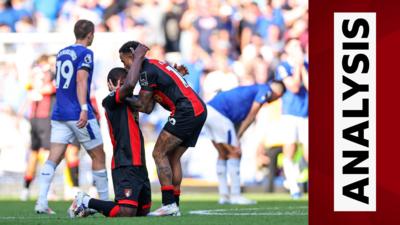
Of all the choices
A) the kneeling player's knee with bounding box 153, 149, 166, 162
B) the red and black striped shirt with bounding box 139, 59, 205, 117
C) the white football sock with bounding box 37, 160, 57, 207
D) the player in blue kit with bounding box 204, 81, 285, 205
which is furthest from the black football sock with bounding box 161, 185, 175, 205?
the player in blue kit with bounding box 204, 81, 285, 205

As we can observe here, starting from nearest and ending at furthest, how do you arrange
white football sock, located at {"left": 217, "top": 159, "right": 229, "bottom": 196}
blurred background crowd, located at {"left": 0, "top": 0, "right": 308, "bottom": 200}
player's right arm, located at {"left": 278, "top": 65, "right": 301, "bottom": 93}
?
white football sock, located at {"left": 217, "top": 159, "right": 229, "bottom": 196}
blurred background crowd, located at {"left": 0, "top": 0, "right": 308, "bottom": 200}
player's right arm, located at {"left": 278, "top": 65, "right": 301, "bottom": 93}

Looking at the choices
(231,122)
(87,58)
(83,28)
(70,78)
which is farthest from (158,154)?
(231,122)

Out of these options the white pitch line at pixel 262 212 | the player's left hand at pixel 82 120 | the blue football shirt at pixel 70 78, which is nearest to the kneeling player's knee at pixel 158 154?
the white pitch line at pixel 262 212

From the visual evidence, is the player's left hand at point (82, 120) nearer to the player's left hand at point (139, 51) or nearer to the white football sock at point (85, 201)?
the player's left hand at point (139, 51)

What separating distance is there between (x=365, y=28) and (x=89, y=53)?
17.7 feet

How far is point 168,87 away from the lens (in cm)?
988

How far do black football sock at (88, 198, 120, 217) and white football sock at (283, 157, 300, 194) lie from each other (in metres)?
6.90

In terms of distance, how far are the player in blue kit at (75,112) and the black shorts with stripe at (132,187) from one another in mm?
1478

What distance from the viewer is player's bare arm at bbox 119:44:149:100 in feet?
31.3

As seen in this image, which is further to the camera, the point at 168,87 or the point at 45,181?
the point at 45,181

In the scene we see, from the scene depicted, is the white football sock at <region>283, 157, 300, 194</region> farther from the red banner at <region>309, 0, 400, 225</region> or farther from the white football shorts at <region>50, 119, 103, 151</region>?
the red banner at <region>309, 0, 400, 225</region>

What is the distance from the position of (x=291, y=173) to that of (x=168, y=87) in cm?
712

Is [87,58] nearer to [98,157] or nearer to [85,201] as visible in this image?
[98,157]

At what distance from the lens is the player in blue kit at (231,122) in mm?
14211
